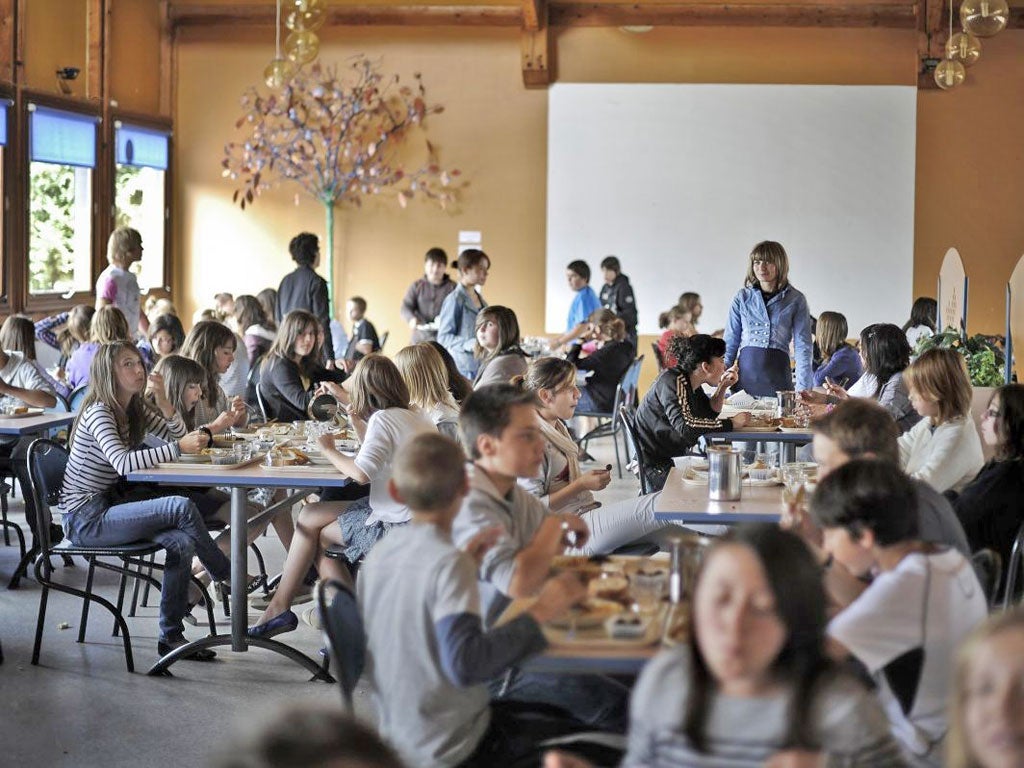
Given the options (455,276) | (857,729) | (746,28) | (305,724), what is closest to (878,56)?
(746,28)

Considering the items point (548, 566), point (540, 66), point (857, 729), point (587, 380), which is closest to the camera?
point (857, 729)

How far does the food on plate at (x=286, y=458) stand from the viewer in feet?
16.6

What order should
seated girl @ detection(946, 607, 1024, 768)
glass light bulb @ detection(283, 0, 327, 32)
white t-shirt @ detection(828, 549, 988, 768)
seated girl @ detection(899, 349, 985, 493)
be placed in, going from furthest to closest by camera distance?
1. glass light bulb @ detection(283, 0, 327, 32)
2. seated girl @ detection(899, 349, 985, 493)
3. white t-shirt @ detection(828, 549, 988, 768)
4. seated girl @ detection(946, 607, 1024, 768)

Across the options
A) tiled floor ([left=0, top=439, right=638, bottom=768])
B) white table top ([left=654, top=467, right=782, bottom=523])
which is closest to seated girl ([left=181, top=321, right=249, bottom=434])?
tiled floor ([left=0, top=439, right=638, bottom=768])

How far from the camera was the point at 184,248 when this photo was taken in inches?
513

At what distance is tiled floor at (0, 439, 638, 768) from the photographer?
4.14 m

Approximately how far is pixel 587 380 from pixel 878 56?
505 cm

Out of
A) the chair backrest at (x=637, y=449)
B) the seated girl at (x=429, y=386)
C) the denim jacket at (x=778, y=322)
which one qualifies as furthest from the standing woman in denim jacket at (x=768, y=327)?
the seated girl at (x=429, y=386)

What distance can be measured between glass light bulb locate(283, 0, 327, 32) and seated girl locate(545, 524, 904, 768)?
7.01 m

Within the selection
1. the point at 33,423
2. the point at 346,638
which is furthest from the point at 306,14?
the point at 346,638

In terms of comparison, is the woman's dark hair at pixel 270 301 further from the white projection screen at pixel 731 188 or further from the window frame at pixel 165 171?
the white projection screen at pixel 731 188

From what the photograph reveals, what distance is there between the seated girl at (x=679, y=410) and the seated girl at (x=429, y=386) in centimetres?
90

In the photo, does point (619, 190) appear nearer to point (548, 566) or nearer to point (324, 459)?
point (324, 459)

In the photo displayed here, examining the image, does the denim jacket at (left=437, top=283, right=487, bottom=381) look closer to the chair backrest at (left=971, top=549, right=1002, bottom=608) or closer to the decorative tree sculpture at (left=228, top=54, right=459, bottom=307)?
the decorative tree sculpture at (left=228, top=54, right=459, bottom=307)
